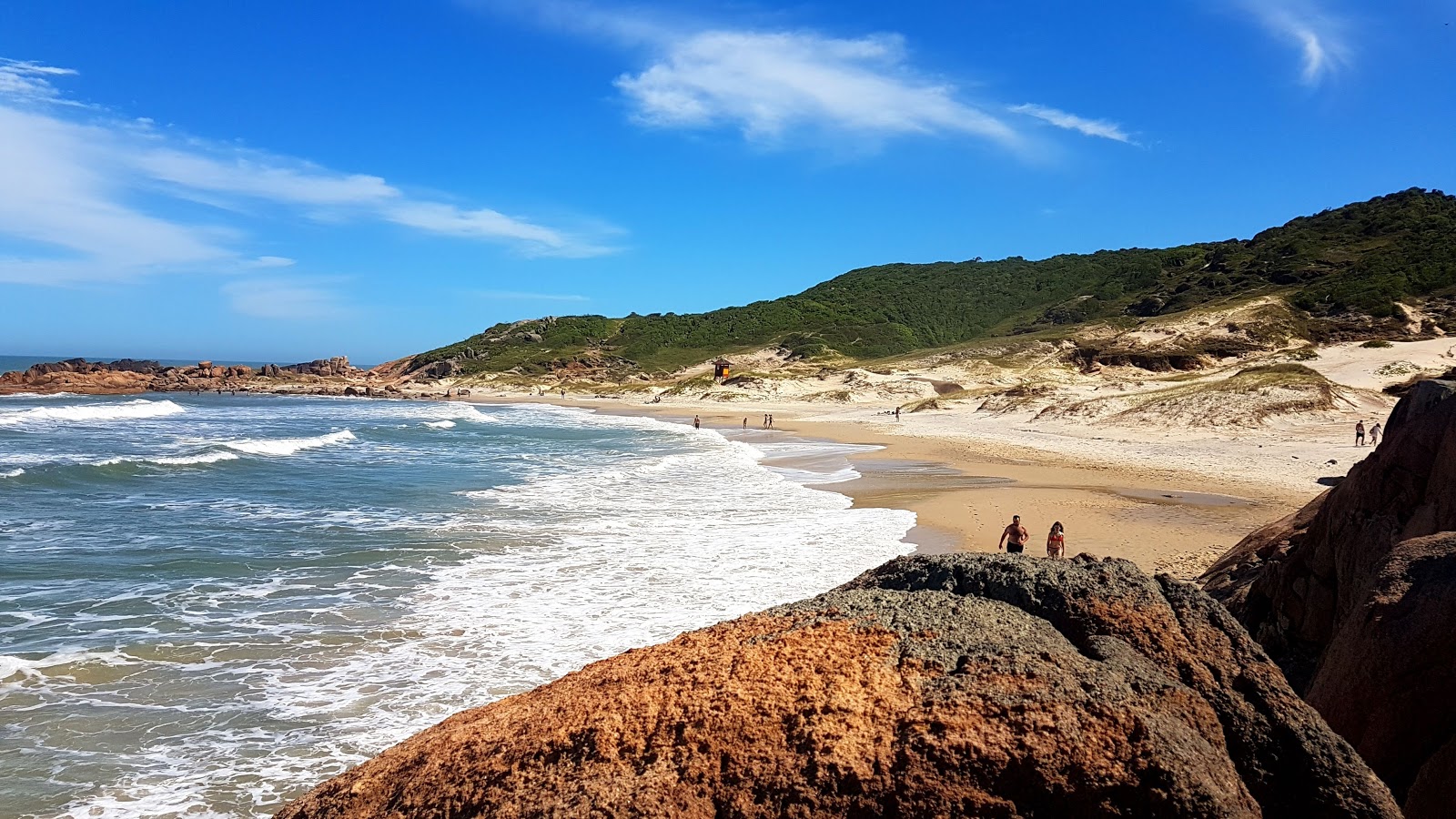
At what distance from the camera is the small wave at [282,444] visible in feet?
102

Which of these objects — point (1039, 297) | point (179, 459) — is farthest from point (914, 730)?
point (1039, 297)

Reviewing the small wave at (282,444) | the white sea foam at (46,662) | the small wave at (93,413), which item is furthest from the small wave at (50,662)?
the small wave at (93,413)

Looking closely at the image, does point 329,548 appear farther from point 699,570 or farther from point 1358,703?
point 1358,703

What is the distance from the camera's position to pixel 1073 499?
730 inches

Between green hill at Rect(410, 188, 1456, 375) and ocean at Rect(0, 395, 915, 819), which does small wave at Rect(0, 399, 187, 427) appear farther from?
green hill at Rect(410, 188, 1456, 375)

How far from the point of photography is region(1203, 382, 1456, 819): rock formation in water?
365cm

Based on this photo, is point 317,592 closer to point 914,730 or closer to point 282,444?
point 914,730

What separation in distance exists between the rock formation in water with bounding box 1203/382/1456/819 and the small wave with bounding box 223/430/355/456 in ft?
104

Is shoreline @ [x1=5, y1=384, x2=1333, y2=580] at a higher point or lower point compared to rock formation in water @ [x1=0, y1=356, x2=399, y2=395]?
lower

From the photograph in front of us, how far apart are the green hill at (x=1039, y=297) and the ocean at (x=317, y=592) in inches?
2131

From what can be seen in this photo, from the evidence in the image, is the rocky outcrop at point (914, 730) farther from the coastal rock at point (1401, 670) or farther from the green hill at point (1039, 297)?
the green hill at point (1039, 297)

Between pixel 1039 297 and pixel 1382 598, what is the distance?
13070 cm

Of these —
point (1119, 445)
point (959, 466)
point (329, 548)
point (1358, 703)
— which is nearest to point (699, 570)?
point (329, 548)

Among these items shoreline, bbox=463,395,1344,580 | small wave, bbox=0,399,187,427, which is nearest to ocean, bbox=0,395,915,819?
shoreline, bbox=463,395,1344,580
